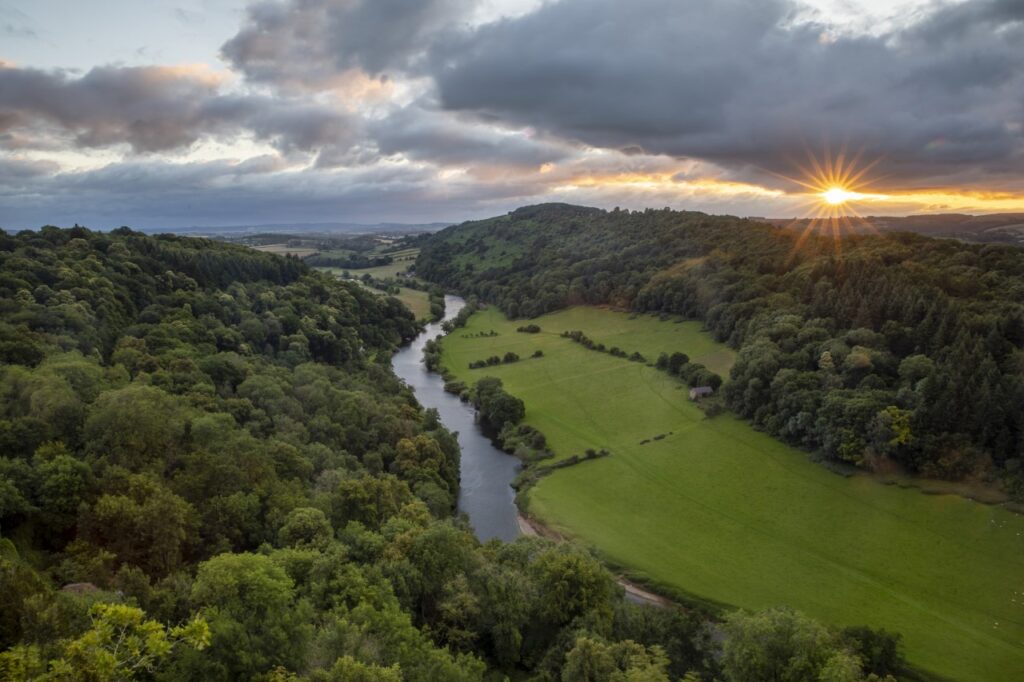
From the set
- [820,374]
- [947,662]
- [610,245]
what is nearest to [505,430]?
[820,374]

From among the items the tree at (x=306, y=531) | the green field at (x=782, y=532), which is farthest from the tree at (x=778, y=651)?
the tree at (x=306, y=531)

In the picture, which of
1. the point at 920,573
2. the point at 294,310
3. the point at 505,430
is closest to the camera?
the point at 920,573

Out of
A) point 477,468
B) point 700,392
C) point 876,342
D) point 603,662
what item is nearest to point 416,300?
point 477,468

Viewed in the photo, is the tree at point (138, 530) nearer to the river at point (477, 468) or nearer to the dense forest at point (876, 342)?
the river at point (477, 468)

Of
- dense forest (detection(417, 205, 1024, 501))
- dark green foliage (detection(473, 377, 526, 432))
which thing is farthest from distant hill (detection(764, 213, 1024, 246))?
dark green foliage (detection(473, 377, 526, 432))

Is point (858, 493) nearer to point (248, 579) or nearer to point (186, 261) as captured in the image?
point (248, 579)

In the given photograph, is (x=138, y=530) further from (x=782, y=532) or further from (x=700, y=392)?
(x=700, y=392)
